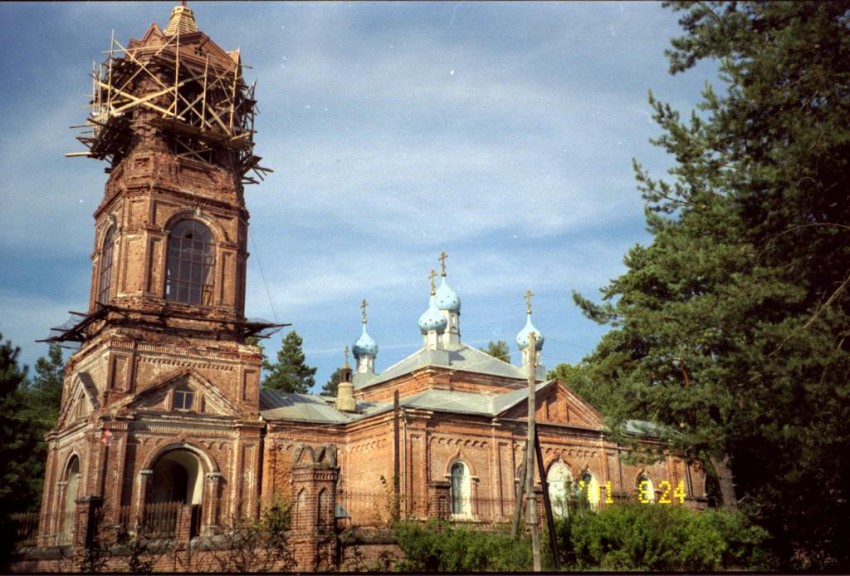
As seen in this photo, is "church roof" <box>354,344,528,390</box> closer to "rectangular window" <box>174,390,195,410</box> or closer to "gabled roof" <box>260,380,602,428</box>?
"gabled roof" <box>260,380,602,428</box>

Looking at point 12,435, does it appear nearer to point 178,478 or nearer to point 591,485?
point 178,478

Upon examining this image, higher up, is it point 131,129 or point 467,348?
point 131,129

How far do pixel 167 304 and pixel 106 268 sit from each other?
351cm

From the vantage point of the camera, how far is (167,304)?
2861cm

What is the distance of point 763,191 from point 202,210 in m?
21.7

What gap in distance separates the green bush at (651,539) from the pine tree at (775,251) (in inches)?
137

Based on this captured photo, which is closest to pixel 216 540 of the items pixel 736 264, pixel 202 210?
pixel 736 264

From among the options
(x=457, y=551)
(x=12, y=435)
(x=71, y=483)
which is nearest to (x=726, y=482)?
(x=457, y=551)

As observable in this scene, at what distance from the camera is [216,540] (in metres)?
17.7

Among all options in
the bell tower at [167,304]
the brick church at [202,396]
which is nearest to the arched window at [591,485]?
the brick church at [202,396]

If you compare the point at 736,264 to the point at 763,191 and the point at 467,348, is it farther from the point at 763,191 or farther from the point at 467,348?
the point at 467,348

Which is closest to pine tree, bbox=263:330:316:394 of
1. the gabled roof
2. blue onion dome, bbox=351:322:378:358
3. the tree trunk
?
blue onion dome, bbox=351:322:378:358

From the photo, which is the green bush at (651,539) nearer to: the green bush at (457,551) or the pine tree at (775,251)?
the green bush at (457,551)

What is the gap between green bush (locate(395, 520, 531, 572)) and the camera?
18.0m
